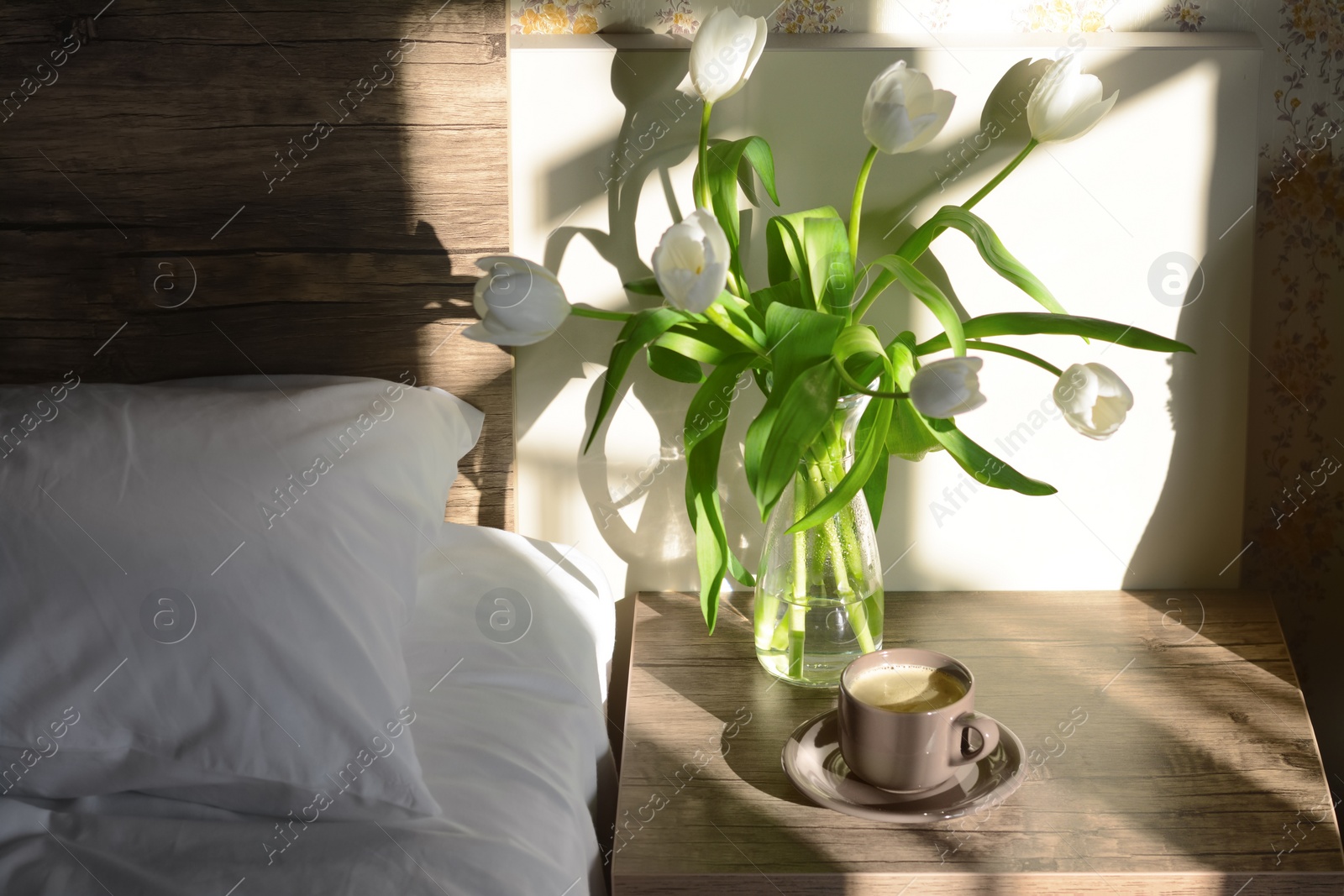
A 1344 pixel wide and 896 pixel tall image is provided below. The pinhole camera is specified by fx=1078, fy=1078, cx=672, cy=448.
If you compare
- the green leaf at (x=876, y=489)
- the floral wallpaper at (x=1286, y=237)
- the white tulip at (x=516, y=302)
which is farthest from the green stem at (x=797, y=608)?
the floral wallpaper at (x=1286, y=237)

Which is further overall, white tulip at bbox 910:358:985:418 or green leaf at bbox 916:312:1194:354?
green leaf at bbox 916:312:1194:354

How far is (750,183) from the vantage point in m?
1.23

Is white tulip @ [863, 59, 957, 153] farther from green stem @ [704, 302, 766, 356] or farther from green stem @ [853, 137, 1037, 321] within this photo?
green stem @ [704, 302, 766, 356]

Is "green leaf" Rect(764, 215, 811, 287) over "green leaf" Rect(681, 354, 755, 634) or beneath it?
over

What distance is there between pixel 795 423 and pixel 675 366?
26 cm

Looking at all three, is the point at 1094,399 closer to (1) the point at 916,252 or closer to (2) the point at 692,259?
(1) the point at 916,252

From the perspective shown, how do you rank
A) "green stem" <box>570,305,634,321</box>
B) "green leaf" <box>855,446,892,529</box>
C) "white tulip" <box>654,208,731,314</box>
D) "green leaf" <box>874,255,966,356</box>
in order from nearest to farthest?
"white tulip" <box>654,208,731,314</box> < "green leaf" <box>874,255,966,356</box> < "green stem" <box>570,305,634,321</box> < "green leaf" <box>855,446,892,529</box>

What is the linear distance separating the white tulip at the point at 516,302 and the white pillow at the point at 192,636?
0.23 meters

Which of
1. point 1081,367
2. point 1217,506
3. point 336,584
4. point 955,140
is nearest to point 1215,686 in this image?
point 1217,506

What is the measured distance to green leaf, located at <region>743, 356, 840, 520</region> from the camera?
1.00 metres

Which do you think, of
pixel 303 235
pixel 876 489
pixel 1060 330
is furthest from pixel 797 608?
pixel 303 235

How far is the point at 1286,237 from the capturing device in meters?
1.30

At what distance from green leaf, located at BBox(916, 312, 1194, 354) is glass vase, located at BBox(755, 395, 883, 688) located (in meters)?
0.15

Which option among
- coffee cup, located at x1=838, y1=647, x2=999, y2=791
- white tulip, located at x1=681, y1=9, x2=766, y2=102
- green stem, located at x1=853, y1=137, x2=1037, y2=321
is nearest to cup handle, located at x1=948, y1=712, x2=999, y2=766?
coffee cup, located at x1=838, y1=647, x2=999, y2=791
